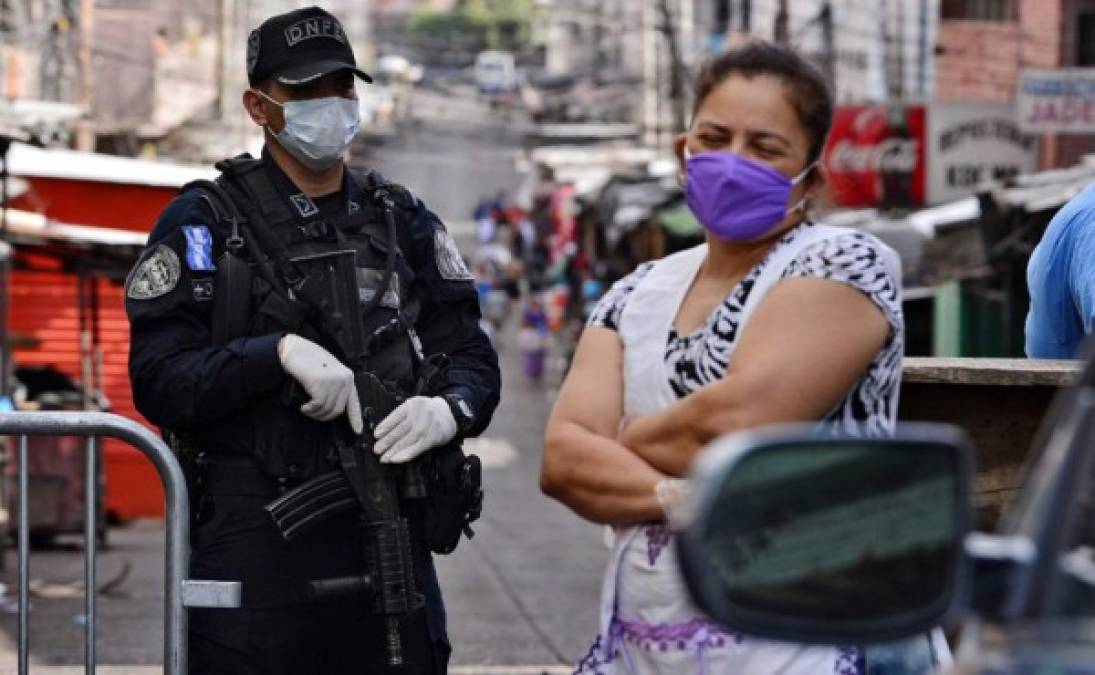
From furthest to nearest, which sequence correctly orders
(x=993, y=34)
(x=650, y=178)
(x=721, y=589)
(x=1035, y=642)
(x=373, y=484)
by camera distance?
(x=650, y=178)
(x=993, y=34)
(x=373, y=484)
(x=721, y=589)
(x=1035, y=642)

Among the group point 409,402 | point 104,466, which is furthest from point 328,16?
point 104,466

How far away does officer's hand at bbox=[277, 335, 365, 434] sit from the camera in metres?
4.61

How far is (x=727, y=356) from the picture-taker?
145 inches

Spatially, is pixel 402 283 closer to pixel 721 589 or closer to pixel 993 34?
pixel 721 589

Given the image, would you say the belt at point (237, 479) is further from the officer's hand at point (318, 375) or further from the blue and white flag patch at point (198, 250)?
the blue and white flag patch at point (198, 250)

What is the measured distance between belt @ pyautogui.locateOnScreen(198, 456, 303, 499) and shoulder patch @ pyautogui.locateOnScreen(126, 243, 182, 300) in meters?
0.37

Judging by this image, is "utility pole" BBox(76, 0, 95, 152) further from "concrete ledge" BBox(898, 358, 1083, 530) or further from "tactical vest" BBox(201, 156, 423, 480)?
"concrete ledge" BBox(898, 358, 1083, 530)

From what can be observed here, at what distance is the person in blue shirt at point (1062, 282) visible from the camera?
5.45 meters

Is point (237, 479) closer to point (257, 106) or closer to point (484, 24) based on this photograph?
point (257, 106)

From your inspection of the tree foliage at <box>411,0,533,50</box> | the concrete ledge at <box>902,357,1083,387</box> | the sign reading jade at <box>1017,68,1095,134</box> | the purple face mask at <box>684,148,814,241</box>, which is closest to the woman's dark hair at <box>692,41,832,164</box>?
the purple face mask at <box>684,148,814,241</box>

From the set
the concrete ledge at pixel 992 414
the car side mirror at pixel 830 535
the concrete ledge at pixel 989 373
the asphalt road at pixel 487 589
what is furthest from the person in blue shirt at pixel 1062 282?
the car side mirror at pixel 830 535

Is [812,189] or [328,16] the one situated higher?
[328,16]

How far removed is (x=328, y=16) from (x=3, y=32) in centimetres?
2647

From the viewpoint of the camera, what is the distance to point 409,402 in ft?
15.5
